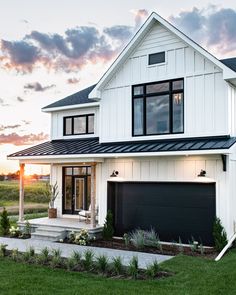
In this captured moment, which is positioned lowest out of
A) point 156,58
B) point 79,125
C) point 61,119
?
point 79,125

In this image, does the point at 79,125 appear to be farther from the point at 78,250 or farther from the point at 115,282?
the point at 115,282

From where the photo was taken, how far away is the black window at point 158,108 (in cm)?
1293

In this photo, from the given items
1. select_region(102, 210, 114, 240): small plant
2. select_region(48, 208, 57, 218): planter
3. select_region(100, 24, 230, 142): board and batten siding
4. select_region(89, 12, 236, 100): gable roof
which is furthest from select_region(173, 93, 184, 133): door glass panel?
select_region(48, 208, 57, 218): planter

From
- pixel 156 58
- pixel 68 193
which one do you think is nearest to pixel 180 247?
pixel 156 58

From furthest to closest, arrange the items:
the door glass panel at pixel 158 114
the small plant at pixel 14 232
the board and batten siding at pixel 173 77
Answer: the small plant at pixel 14 232 < the door glass panel at pixel 158 114 < the board and batten siding at pixel 173 77

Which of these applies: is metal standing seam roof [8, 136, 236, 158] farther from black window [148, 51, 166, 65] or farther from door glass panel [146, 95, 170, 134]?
black window [148, 51, 166, 65]

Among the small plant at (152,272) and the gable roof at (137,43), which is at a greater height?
the gable roof at (137,43)

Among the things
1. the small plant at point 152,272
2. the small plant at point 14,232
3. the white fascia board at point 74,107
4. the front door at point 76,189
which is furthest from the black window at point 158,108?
the small plant at point 14,232

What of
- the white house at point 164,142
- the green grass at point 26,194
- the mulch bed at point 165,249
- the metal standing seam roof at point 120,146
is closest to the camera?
the mulch bed at point 165,249

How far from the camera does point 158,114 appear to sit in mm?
13367

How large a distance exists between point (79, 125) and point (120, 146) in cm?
421

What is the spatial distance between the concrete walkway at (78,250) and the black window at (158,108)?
176 inches

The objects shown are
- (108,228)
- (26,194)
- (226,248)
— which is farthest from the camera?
(26,194)

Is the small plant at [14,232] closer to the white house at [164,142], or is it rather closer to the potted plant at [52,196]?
the white house at [164,142]
